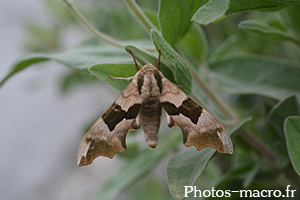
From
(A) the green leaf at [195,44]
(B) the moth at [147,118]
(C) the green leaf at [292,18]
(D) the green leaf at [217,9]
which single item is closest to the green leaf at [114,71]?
(B) the moth at [147,118]

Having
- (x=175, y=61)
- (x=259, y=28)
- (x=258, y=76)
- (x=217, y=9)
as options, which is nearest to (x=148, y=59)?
(x=175, y=61)

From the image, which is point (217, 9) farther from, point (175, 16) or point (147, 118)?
point (147, 118)

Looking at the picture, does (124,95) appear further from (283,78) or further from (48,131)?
(48,131)

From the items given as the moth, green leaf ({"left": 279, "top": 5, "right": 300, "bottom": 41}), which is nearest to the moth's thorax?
the moth

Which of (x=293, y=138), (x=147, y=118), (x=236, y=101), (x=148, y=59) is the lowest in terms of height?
(x=236, y=101)

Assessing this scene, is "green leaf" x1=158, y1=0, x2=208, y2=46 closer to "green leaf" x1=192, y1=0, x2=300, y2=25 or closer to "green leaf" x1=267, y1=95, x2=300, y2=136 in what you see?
"green leaf" x1=192, y1=0, x2=300, y2=25

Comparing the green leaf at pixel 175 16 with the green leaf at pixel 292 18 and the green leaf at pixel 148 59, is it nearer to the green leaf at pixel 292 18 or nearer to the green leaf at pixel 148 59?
the green leaf at pixel 148 59
